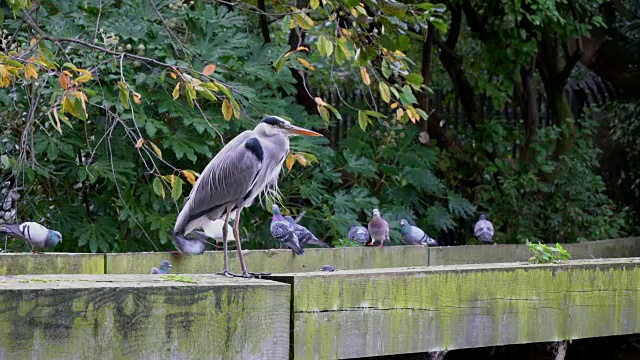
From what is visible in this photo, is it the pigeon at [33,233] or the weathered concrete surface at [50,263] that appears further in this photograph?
the pigeon at [33,233]

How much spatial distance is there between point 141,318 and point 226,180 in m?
1.55

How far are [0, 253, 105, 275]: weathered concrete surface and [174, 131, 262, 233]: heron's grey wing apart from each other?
656 mm

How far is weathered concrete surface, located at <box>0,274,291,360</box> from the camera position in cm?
263

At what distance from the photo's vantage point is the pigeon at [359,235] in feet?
28.2

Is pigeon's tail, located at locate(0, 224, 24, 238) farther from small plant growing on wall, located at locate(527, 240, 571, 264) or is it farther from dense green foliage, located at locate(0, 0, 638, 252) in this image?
small plant growing on wall, located at locate(527, 240, 571, 264)

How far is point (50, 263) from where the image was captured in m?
4.80

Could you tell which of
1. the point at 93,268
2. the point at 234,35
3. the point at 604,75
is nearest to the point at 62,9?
the point at 234,35

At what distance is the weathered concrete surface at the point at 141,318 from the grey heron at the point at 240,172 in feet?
3.41

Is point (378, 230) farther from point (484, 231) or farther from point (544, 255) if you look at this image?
point (544, 255)

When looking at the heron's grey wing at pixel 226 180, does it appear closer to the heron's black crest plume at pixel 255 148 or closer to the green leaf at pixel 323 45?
the heron's black crest plume at pixel 255 148

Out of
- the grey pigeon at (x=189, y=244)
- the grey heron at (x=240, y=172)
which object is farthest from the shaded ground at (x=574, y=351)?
the grey pigeon at (x=189, y=244)

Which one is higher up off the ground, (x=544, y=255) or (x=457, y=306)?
(x=544, y=255)

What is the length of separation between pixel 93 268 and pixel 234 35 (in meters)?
4.93

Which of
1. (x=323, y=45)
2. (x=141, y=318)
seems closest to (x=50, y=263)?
(x=323, y=45)
